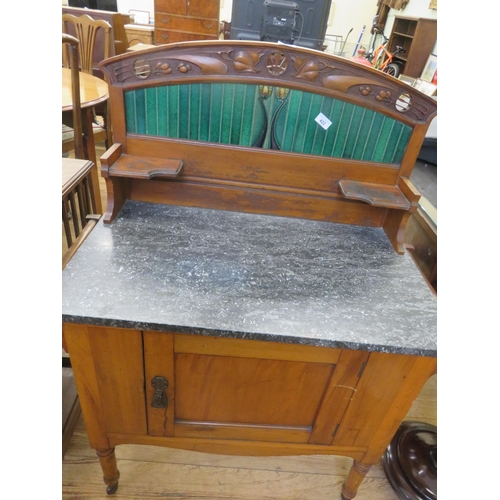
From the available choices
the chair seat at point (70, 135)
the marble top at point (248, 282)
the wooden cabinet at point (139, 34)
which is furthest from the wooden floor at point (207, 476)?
the wooden cabinet at point (139, 34)

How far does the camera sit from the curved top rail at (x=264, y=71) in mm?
920

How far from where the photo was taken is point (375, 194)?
40.4 inches

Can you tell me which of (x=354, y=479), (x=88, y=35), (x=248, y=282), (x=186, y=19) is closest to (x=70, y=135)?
(x=88, y=35)

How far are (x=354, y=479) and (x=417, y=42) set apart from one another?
437 cm

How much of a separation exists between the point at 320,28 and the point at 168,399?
1420 mm

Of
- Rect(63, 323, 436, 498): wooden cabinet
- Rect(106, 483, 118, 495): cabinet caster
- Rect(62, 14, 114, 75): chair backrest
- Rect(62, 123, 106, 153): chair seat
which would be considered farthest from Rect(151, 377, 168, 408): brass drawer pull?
Rect(62, 14, 114, 75): chair backrest

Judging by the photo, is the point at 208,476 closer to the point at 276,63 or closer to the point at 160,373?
the point at 160,373

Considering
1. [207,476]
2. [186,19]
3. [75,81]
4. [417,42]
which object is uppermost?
[417,42]

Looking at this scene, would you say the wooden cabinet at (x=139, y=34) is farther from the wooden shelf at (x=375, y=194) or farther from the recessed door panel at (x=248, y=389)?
the recessed door panel at (x=248, y=389)

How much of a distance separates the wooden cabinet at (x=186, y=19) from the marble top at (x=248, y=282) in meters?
3.61

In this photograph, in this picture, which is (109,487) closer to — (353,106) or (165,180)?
(165,180)
